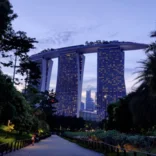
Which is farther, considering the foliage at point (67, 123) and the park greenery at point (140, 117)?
the foliage at point (67, 123)

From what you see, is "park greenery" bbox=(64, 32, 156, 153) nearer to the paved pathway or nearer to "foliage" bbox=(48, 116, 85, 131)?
the paved pathway

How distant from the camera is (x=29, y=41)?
24.7 meters

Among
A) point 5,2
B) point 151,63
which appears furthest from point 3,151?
point 151,63

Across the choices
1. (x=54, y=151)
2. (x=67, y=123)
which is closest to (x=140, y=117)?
(x=54, y=151)

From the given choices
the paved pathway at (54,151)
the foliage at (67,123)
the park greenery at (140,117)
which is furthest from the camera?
the foliage at (67,123)

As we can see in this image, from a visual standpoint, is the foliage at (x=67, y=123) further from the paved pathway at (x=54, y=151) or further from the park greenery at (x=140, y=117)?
the paved pathway at (x=54, y=151)

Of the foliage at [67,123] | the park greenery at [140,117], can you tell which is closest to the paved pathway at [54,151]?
the park greenery at [140,117]

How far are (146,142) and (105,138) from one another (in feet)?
37.2

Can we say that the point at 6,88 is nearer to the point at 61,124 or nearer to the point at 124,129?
the point at 124,129

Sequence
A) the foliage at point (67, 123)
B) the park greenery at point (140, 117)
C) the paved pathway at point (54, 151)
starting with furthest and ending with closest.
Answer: the foliage at point (67, 123) → the paved pathway at point (54, 151) → the park greenery at point (140, 117)

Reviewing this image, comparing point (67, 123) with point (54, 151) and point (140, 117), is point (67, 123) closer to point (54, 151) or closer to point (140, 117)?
point (140, 117)

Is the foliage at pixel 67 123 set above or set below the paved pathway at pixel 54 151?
above

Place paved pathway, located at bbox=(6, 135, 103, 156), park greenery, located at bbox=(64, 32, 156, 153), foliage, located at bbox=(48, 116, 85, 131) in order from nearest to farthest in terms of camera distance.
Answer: park greenery, located at bbox=(64, 32, 156, 153), paved pathway, located at bbox=(6, 135, 103, 156), foliage, located at bbox=(48, 116, 85, 131)

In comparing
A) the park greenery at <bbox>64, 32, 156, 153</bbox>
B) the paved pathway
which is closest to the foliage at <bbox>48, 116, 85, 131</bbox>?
the park greenery at <bbox>64, 32, 156, 153</bbox>
